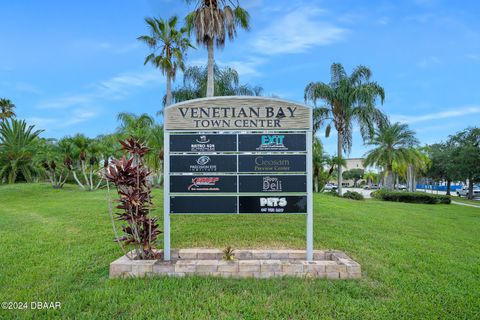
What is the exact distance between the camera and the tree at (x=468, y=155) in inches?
1047

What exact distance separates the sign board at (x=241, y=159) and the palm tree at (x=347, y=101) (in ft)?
65.2

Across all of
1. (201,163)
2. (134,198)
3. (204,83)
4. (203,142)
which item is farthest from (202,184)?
(204,83)

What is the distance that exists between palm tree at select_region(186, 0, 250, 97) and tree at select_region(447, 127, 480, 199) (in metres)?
25.4

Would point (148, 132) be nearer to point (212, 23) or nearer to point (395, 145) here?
point (212, 23)

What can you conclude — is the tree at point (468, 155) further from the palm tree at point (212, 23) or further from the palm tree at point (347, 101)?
the palm tree at point (212, 23)

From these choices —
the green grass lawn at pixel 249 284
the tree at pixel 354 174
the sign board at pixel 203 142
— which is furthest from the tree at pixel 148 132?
the tree at pixel 354 174

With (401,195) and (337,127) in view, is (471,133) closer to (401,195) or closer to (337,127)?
(401,195)

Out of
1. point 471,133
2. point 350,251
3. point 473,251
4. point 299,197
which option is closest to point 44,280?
point 299,197

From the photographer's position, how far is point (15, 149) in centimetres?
2738

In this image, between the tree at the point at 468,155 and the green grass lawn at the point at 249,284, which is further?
the tree at the point at 468,155

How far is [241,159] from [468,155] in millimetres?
30649

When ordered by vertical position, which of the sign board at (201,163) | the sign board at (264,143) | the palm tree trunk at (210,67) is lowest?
the sign board at (201,163)

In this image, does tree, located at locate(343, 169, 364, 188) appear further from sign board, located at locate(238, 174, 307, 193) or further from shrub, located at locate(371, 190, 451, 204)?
sign board, located at locate(238, 174, 307, 193)

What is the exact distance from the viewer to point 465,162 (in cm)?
2722
